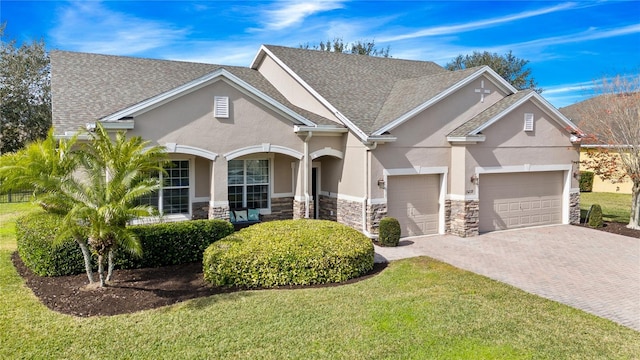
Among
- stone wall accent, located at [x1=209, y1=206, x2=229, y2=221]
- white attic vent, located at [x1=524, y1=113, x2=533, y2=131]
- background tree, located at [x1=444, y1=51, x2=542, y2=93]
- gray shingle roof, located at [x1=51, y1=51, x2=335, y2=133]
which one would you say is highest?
background tree, located at [x1=444, y1=51, x2=542, y2=93]

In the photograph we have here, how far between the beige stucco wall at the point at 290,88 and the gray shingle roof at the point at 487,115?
4412mm

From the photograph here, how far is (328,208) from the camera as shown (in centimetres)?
1680

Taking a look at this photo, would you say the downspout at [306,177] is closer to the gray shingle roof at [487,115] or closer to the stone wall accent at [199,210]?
the stone wall accent at [199,210]

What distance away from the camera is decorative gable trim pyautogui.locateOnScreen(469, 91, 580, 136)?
50.9 feet

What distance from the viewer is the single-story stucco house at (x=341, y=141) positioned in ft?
45.6

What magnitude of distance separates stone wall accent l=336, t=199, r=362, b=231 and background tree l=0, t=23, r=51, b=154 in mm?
28167

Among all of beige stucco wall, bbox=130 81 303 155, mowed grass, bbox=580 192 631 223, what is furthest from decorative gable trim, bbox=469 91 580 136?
beige stucco wall, bbox=130 81 303 155

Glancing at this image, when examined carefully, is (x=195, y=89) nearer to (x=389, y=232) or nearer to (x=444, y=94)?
(x=389, y=232)

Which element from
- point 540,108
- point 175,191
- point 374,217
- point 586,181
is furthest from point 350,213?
point 586,181

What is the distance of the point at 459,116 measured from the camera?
16.2 m

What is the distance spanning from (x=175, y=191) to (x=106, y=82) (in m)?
4.92

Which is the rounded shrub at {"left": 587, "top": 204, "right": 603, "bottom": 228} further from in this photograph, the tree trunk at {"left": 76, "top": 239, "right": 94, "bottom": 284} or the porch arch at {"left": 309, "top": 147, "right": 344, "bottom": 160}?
the tree trunk at {"left": 76, "top": 239, "right": 94, "bottom": 284}

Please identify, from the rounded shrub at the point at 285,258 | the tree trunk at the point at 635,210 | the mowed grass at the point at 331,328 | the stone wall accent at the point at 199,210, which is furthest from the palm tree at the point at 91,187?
the tree trunk at the point at 635,210

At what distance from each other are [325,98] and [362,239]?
22.7 feet
